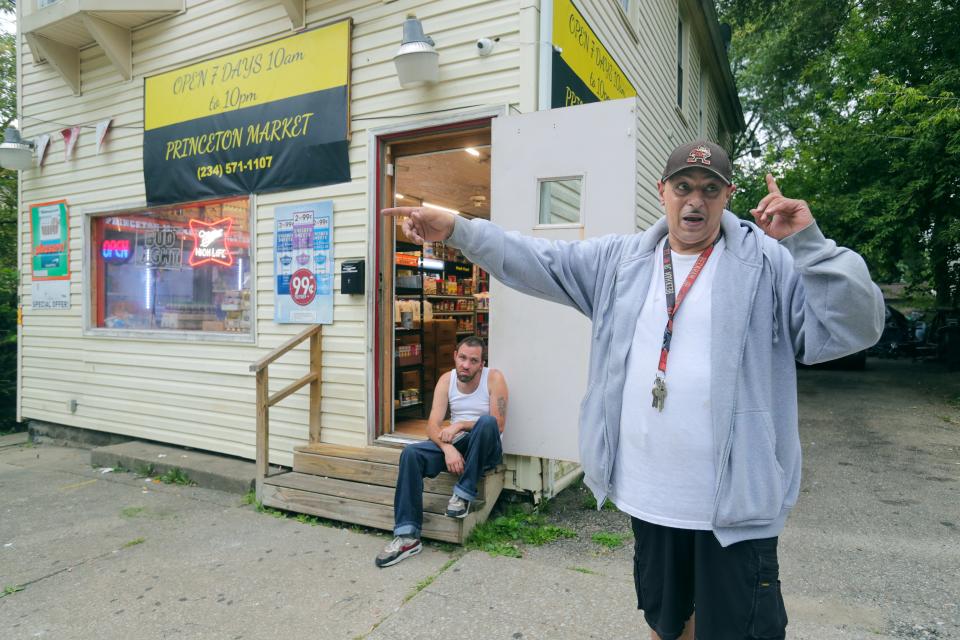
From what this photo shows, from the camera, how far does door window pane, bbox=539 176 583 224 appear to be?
4.15 m

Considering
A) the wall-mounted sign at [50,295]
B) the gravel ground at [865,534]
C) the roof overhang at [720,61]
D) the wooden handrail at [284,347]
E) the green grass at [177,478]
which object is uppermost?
the roof overhang at [720,61]

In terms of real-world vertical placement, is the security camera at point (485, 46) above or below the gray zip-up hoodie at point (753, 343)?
above

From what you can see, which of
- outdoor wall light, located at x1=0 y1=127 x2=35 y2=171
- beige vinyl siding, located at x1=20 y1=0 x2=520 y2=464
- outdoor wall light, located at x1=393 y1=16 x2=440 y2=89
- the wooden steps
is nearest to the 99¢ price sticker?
beige vinyl siding, located at x1=20 y1=0 x2=520 y2=464

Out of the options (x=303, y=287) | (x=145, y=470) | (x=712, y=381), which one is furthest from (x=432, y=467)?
(x=145, y=470)

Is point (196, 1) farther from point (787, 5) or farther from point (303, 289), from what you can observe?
point (787, 5)

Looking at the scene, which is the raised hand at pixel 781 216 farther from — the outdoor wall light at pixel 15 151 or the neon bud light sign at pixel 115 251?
the outdoor wall light at pixel 15 151

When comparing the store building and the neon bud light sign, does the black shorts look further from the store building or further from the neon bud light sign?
the neon bud light sign

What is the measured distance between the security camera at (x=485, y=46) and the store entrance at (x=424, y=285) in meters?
0.52

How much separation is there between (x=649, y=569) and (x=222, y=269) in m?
5.42

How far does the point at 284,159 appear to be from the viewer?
541 cm

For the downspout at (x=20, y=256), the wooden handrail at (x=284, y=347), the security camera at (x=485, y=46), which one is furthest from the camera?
the downspout at (x=20, y=256)

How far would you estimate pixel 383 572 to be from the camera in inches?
141

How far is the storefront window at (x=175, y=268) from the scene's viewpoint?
5.98m

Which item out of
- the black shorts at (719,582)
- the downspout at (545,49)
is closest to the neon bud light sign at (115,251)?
the downspout at (545,49)
